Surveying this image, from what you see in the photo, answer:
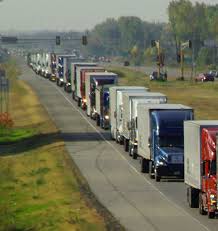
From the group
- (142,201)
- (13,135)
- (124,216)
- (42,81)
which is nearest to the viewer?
(124,216)

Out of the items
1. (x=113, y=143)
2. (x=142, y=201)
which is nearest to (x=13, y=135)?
(x=113, y=143)

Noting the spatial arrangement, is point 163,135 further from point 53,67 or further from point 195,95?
point 53,67

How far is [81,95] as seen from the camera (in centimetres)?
8569

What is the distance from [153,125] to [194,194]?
8.21 m

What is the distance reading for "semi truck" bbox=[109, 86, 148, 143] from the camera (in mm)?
55844

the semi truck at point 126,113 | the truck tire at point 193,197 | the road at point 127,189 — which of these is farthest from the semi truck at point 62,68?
the truck tire at point 193,197

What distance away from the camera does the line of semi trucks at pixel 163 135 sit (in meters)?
31.4

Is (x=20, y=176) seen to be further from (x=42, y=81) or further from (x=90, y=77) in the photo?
(x=42, y=81)

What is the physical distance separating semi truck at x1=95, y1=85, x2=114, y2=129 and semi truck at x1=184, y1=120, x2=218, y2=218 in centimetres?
3105

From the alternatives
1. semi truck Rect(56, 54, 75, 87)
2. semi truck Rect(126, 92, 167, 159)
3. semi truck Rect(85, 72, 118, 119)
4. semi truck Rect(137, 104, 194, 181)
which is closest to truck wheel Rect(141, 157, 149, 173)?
semi truck Rect(137, 104, 194, 181)

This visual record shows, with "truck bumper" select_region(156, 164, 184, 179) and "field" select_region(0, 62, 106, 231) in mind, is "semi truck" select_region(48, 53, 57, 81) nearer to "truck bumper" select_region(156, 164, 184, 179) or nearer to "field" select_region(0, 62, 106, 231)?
"field" select_region(0, 62, 106, 231)

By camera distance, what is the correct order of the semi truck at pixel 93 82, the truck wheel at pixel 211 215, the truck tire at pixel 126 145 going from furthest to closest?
the semi truck at pixel 93 82 → the truck tire at pixel 126 145 → the truck wheel at pixel 211 215

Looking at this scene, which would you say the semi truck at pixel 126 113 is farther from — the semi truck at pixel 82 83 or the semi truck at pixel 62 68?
the semi truck at pixel 62 68

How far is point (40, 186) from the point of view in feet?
137
